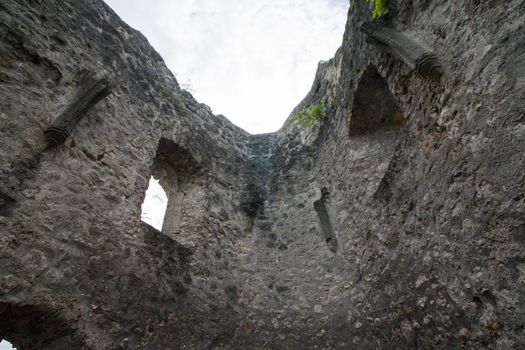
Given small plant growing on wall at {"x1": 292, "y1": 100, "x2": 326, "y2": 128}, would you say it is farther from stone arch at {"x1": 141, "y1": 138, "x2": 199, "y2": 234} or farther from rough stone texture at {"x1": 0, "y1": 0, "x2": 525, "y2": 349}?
stone arch at {"x1": 141, "y1": 138, "x2": 199, "y2": 234}

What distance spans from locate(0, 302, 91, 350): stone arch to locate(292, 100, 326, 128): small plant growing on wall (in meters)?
5.06

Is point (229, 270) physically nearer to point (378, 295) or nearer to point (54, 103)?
point (378, 295)

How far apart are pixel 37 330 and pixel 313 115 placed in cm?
525

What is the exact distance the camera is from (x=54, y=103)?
3.57 meters

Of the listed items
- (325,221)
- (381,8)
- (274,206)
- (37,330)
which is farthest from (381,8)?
(37,330)

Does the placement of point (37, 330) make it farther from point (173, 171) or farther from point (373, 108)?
point (373, 108)

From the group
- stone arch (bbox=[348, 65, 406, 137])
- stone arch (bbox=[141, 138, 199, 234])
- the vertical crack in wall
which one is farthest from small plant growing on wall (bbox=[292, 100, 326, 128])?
stone arch (bbox=[141, 138, 199, 234])

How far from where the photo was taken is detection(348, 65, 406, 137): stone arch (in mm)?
4609

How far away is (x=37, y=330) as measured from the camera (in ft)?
9.18

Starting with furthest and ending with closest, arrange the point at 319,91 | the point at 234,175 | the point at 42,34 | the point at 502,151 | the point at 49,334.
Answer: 1. the point at 319,91
2. the point at 234,175
3. the point at 42,34
4. the point at 49,334
5. the point at 502,151

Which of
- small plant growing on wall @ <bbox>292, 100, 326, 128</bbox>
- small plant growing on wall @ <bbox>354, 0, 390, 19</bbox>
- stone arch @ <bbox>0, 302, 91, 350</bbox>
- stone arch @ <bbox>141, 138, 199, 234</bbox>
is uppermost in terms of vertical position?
small plant growing on wall @ <bbox>292, 100, 326, 128</bbox>

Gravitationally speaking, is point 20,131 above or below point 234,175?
below

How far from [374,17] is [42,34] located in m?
3.93

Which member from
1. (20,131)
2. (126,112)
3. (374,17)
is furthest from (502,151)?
(126,112)
